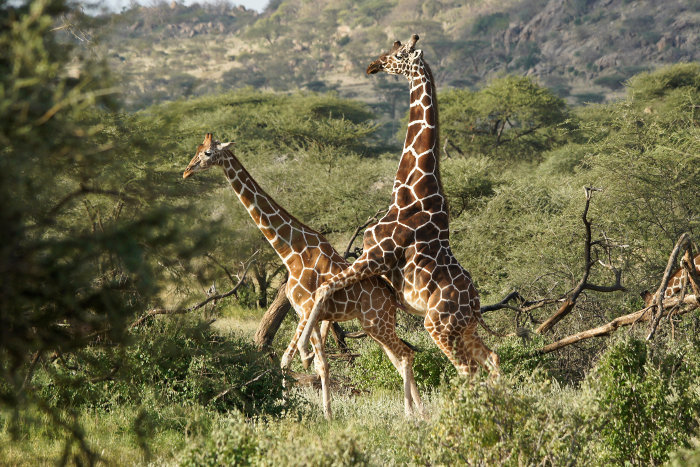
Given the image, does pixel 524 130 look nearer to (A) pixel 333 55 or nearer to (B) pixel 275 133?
(B) pixel 275 133

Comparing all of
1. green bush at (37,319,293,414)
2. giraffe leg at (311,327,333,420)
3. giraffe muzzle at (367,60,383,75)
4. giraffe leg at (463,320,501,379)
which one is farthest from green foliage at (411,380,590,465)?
giraffe muzzle at (367,60,383,75)

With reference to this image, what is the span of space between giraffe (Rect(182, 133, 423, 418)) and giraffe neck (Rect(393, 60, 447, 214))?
825mm

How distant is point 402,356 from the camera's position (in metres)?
6.38

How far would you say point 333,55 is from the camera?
323ft

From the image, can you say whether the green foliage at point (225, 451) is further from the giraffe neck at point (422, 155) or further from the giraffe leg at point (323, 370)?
the giraffe neck at point (422, 155)

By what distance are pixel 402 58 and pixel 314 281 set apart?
220 cm

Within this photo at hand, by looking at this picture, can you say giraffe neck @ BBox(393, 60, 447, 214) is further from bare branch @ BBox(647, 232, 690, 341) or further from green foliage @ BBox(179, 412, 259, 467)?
green foliage @ BBox(179, 412, 259, 467)

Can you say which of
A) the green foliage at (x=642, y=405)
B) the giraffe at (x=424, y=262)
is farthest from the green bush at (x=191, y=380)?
the green foliage at (x=642, y=405)

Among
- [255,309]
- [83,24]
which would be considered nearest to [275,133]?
[255,309]

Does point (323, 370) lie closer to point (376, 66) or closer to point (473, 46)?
point (376, 66)

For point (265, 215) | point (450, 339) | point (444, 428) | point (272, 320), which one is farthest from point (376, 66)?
point (272, 320)

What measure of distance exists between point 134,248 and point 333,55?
98.3 metres

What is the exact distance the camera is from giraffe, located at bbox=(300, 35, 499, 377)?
5961mm

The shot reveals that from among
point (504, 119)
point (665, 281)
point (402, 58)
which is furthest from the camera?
point (504, 119)
